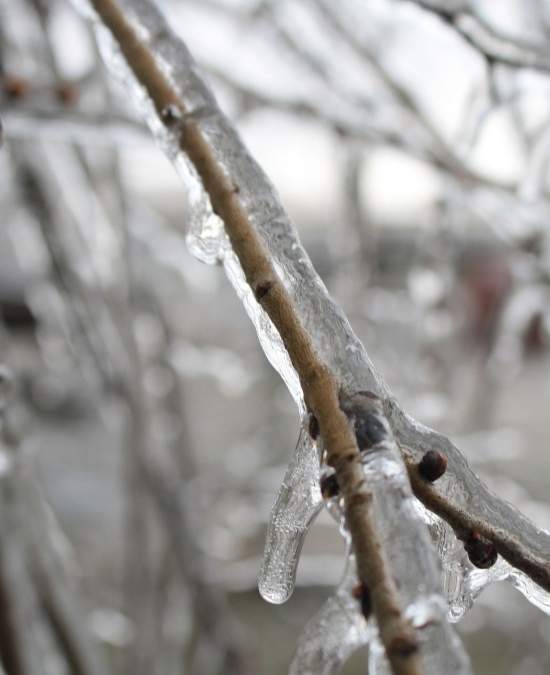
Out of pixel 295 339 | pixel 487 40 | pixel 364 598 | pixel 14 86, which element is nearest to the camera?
pixel 364 598

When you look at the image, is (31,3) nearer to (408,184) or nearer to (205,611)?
(205,611)

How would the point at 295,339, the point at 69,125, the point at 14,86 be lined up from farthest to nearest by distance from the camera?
the point at 69,125 → the point at 14,86 → the point at 295,339

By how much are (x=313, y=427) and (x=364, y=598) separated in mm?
125

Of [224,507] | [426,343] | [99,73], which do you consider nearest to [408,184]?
[426,343]

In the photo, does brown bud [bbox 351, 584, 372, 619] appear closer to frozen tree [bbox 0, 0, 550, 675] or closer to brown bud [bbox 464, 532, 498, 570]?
frozen tree [bbox 0, 0, 550, 675]

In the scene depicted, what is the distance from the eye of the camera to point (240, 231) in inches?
24.8

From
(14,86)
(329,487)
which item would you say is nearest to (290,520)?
(329,487)

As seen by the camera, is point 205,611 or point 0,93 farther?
point 205,611

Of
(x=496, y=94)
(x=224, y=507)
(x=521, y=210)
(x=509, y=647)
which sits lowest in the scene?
(x=509, y=647)

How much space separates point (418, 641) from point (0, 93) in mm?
1130

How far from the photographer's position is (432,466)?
53 cm

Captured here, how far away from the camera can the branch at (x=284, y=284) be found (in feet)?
1.41

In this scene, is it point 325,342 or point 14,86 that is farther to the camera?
point 14,86

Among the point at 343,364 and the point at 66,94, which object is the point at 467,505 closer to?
the point at 343,364
